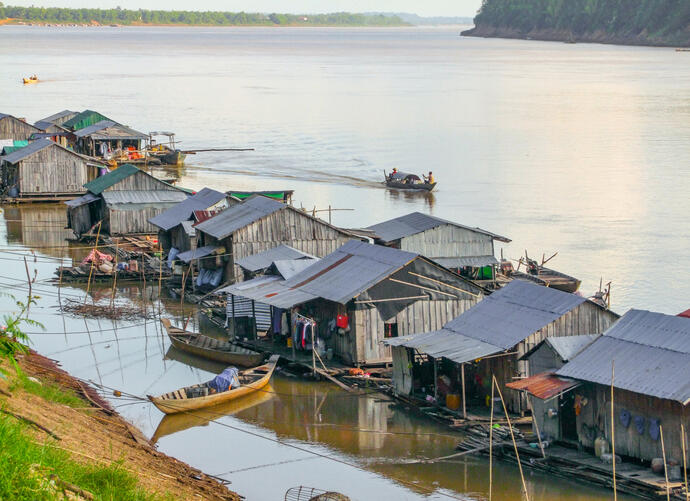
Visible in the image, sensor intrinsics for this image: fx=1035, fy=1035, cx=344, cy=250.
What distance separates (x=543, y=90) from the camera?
128 metres

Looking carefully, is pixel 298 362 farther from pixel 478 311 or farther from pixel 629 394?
pixel 629 394

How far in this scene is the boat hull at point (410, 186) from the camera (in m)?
59.7

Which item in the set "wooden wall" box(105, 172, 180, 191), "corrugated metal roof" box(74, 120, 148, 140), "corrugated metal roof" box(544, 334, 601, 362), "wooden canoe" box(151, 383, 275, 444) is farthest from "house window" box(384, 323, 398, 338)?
"corrugated metal roof" box(74, 120, 148, 140)

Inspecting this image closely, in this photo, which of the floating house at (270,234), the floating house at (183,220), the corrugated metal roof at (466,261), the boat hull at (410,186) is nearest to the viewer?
the corrugated metal roof at (466,261)

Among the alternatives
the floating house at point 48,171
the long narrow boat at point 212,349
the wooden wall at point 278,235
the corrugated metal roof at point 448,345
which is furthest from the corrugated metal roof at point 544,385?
the floating house at point 48,171

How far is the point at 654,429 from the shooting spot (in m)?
18.0

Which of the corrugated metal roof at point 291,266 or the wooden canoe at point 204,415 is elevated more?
the corrugated metal roof at point 291,266

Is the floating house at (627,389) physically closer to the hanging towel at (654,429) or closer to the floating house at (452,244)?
the hanging towel at (654,429)

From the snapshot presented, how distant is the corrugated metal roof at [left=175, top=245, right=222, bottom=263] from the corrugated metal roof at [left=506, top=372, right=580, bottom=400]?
1609 cm

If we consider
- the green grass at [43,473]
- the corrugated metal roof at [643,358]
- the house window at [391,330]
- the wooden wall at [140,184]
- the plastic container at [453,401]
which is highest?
the green grass at [43,473]

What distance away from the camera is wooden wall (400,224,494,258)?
33.2 metres

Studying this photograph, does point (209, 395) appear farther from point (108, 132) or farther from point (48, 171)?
point (108, 132)

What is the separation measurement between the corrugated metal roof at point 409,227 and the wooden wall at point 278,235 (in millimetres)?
1288

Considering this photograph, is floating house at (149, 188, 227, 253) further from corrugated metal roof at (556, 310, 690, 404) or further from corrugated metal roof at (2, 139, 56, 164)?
corrugated metal roof at (556, 310, 690, 404)
